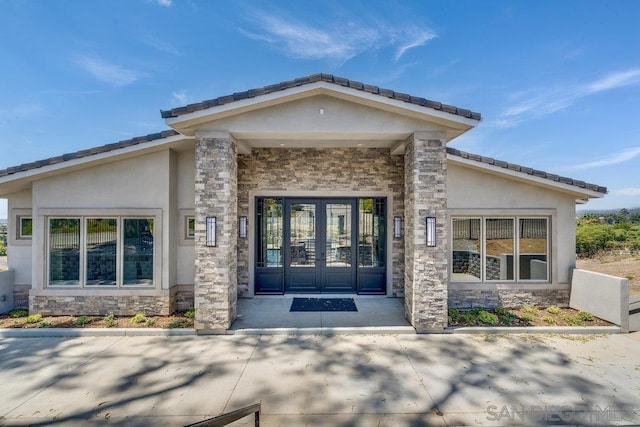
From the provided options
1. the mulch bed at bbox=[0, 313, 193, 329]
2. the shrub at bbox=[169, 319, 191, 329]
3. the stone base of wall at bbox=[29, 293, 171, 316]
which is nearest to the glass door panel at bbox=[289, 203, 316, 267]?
the shrub at bbox=[169, 319, 191, 329]

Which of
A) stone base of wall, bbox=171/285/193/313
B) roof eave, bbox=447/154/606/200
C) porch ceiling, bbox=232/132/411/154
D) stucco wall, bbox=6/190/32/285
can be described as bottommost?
stone base of wall, bbox=171/285/193/313

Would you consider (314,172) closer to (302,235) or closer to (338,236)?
(302,235)

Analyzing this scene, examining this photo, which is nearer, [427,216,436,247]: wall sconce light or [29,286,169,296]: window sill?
[427,216,436,247]: wall sconce light

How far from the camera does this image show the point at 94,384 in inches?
189

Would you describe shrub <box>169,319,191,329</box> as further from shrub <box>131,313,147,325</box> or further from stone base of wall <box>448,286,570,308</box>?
stone base of wall <box>448,286,570,308</box>

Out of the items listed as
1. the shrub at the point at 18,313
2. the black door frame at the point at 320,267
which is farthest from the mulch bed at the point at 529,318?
the shrub at the point at 18,313

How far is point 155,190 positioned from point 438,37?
11.6 m

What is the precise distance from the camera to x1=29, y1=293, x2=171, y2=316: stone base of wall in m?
7.81

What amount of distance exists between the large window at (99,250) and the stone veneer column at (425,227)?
7002mm

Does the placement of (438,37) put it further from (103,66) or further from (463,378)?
(103,66)

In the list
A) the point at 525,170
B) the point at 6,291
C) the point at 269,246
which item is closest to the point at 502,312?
the point at 525,170

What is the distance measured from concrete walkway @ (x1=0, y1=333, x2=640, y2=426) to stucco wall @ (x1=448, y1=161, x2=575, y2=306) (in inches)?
77.2

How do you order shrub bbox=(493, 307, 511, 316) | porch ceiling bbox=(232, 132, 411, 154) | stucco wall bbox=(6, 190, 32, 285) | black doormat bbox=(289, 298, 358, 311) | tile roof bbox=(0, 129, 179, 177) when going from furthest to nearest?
stucco wall bbox=(6, 190, 32, 285) < black doormat bbox=(289, 298, 358, 311) < shrub bbox=(493, 307, 511, 316) < tile roof bbox=(0, 129, 179, 177) < porch ceiling bbox=(232, 132, 411, 154)

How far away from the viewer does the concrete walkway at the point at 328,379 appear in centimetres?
404
